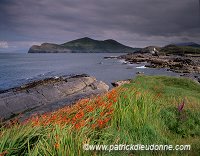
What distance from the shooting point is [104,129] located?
23.8ft

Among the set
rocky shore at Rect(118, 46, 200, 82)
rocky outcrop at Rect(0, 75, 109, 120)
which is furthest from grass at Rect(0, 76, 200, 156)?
rocky shore at Rect(118, 46, 200, 82)

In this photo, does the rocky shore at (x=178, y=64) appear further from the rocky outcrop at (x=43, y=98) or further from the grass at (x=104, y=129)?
the grass at (x=104, y=129)

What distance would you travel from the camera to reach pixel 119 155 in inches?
238

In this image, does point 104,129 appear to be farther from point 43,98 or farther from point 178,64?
point 178,64

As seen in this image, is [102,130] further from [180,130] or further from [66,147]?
[180,130]

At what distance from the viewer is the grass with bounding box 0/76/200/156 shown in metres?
5.44

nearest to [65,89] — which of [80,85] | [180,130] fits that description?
[80,85]

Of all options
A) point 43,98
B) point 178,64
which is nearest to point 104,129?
point 43,98

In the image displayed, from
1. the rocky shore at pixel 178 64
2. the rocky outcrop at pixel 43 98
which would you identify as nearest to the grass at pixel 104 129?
the rocky outcrop at pixel 43 98

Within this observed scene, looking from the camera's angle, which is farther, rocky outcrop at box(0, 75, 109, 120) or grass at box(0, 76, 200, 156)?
rocky outcrop at box(0, 75, 109, 120)

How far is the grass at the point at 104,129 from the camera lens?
5.44 metres

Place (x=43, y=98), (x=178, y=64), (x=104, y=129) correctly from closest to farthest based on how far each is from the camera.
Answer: (x=104, y=129), (x=43, y=98), (x=178, y=64)

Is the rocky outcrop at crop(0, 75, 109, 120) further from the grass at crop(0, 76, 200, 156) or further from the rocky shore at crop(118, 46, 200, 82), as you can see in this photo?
the rocky shore at crop(118, 46, 200, 82)

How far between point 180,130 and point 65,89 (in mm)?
22323
